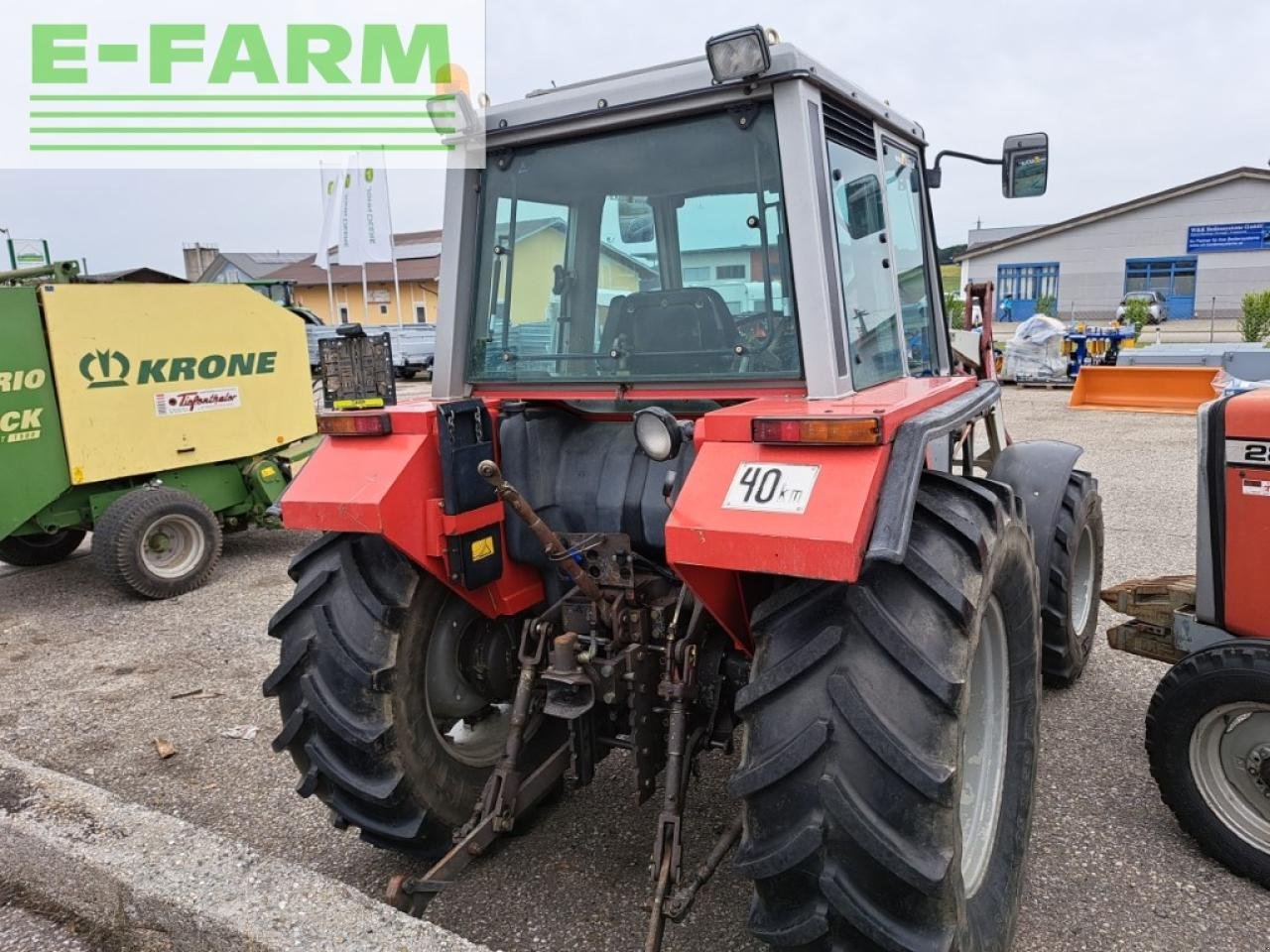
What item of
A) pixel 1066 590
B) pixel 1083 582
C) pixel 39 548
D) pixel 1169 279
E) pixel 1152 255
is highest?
pixel 1152 255

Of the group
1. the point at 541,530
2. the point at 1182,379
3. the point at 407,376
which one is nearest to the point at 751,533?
the point at 541,530

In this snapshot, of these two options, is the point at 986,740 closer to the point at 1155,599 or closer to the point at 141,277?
the point at 1155,599

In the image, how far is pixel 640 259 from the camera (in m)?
2.66

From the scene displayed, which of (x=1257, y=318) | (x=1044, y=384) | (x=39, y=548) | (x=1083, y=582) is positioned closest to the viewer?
(x=1083, y=582)

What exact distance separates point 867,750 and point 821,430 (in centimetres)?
63

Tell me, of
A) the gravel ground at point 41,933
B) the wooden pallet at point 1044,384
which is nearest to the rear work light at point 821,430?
the gravel ground at point 41,933

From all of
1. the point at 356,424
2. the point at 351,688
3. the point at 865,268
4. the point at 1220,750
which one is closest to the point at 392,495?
the point at 356,424

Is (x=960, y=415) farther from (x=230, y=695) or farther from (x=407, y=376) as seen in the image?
(x=407, y=376)

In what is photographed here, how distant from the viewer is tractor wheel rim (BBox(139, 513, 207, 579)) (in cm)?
585

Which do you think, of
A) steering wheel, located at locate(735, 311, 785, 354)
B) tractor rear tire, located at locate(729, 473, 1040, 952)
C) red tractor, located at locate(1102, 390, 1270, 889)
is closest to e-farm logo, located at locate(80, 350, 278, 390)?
steering wheel, located at locate(735, 311, 785, 354)

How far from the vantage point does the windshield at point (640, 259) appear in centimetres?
239

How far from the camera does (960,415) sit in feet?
7.40

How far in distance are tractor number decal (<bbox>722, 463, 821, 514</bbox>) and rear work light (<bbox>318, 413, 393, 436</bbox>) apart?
1.12 m

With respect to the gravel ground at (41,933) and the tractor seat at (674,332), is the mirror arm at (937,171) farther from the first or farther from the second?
the gravel ground at (41,933)
